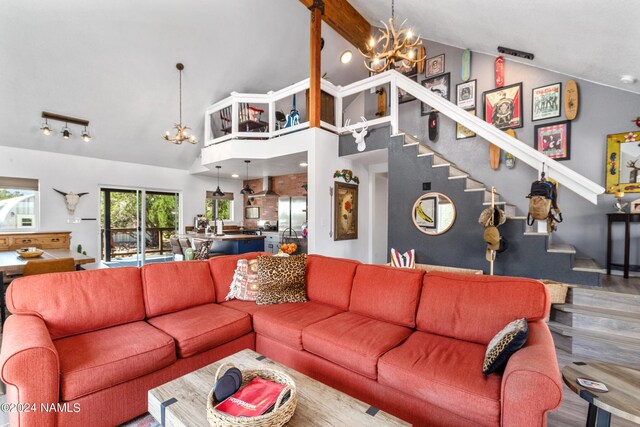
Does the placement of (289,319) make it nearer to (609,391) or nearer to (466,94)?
(609,391)

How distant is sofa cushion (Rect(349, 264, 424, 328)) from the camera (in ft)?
7.30

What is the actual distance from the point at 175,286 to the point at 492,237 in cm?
333

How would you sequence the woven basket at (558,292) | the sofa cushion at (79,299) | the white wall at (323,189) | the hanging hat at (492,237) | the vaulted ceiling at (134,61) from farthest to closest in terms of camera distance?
the white wall at (323,189) → the vaulted ceiling at (134,61) → the hanging hat at (492,237) → the woven basket at (558,292) → the sofa cushion at (79,299)

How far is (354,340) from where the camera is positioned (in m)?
1.92

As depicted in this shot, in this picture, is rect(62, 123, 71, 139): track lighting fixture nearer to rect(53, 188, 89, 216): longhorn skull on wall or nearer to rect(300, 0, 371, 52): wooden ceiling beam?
rect(53, 188, 89, 216): longhorn skull on wall

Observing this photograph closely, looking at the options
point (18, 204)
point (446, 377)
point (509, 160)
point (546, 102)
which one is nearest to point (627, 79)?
point (546, 102)

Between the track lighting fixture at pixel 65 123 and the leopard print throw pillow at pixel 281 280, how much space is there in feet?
16.9

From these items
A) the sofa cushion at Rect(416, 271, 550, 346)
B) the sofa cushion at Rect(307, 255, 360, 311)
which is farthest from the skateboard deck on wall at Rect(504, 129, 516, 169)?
the sofa cushion at Rect(307, 255, 360, 311)

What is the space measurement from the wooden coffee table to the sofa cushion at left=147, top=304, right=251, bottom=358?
580mm

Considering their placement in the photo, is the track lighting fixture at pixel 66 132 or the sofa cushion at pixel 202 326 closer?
the sofa cushion at pixel 202 326

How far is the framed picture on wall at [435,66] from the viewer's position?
588 cm

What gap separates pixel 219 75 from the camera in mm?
5824

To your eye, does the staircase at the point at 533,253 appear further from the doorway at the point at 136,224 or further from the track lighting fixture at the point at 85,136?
the doorway at the point at 136,224

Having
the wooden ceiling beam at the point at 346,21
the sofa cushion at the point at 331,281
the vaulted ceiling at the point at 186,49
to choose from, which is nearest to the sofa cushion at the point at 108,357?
the sofa cushion at the point at 331,281
